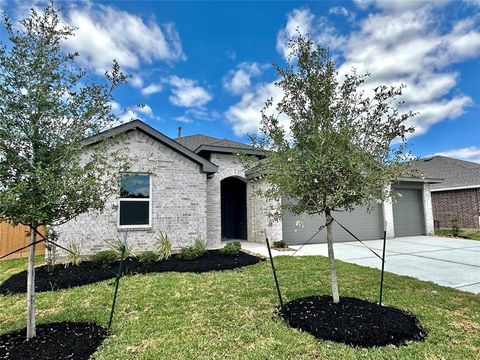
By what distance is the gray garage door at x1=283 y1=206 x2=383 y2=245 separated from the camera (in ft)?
39.5

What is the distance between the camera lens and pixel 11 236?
9.47 meters

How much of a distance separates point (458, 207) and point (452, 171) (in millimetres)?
3131

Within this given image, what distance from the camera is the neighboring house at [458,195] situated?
60.7 ft

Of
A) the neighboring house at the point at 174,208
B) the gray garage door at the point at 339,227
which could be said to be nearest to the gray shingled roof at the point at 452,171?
the gray garage door at the point at 339,227

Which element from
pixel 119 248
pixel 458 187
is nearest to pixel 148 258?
pixel 119 248

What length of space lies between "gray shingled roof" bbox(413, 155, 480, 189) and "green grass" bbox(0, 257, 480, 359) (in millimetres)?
14920

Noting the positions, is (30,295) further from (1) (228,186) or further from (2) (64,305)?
(1) (228,186)

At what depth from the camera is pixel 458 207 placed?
19.4 meters

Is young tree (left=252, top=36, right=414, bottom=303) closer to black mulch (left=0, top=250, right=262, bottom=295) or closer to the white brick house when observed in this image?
black mulch (left=0, top=250, right=262, bottom=295)

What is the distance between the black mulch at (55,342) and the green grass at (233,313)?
0.19 metres

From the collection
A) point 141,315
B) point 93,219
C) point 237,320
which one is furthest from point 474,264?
point 93,219

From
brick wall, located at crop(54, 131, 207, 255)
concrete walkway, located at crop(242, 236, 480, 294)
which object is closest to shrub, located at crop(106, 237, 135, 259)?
brick wall, located at crop(54, 131, 207, 255)

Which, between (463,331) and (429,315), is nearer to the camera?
(463,331)

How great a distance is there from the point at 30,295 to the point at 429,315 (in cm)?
549
